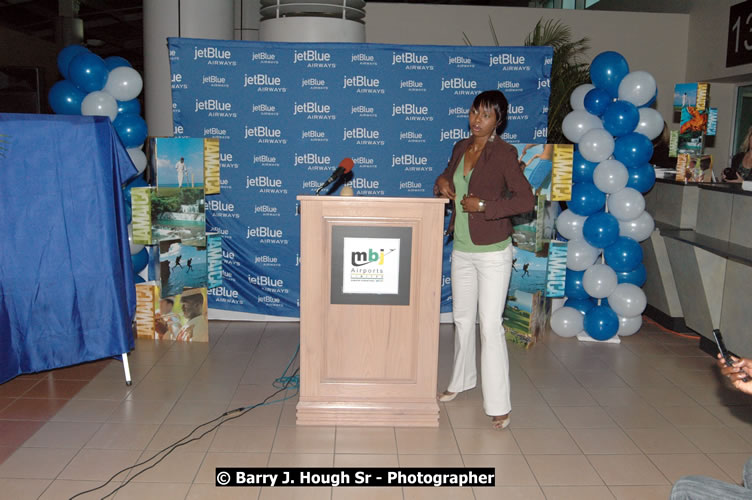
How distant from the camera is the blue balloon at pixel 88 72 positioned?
461 centimetres

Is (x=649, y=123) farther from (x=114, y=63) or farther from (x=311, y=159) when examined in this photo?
(x=114, y=63)

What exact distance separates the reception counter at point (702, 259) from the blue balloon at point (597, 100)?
1.05 metres

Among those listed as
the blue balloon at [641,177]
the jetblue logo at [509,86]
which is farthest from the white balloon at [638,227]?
the jetblue logo at [509,86]

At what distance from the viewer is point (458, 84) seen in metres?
5.29

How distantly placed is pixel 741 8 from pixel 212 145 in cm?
698

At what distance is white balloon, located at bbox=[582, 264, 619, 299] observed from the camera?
5.11 m

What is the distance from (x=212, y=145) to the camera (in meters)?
5.03

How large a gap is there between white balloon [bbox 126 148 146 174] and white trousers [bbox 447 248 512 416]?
8.56 feet

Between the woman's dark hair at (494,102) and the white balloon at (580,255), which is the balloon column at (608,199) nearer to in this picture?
the white balloon at (580,255)

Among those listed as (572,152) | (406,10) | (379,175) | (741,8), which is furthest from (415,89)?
(741,8)

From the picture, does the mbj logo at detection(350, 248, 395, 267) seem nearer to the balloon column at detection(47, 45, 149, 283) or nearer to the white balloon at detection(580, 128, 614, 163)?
the balloon column at detection(47, 45, 149, 283)

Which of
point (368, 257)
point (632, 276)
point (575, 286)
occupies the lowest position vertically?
point (575, 286)

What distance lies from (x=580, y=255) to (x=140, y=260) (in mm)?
3482

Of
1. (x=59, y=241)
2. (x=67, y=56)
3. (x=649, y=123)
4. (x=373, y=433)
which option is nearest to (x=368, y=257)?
(x=373, y=433)
